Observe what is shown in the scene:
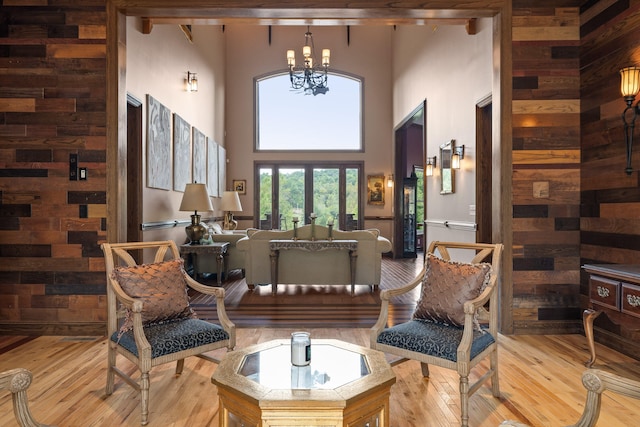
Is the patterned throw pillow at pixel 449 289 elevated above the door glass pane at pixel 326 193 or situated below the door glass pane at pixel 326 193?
below

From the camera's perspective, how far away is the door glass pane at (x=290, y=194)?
10.7 m

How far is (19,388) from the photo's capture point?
1313mm

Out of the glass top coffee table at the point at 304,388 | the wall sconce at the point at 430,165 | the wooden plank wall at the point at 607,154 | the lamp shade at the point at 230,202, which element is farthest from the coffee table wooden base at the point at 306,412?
the lamp shade at the point at 230,202

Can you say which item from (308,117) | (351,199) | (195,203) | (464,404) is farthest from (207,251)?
(308,117)

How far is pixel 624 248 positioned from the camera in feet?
10.8

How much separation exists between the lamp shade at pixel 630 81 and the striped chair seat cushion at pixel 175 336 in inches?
129

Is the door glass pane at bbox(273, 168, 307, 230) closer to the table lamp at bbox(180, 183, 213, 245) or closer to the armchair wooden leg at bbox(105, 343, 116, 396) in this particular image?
the table lamp at bbox(180, 183, 213, 245)

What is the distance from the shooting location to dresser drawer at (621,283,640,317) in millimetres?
2422

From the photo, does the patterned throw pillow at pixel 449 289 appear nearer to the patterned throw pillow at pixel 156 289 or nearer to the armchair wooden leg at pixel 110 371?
the patterned throw pillow at pixel 156 289

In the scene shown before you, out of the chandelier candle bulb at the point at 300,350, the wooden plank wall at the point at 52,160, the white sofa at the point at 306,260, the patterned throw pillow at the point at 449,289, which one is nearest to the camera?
the chandelier candle bulb at the point at 300,350

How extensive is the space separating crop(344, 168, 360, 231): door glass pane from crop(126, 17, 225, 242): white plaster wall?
3.33 meters

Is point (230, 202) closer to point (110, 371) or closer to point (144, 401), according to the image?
point (110, 371)

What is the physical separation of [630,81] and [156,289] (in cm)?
356

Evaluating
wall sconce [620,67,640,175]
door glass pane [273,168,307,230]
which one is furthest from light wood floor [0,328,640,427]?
door glass pane [273,168,307,230]
